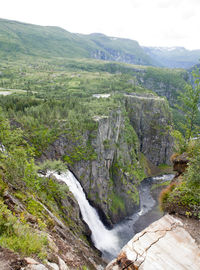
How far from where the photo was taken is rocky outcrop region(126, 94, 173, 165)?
278 ft

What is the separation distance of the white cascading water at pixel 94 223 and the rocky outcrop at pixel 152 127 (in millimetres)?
53150

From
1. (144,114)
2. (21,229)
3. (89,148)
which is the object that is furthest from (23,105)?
(144,114)

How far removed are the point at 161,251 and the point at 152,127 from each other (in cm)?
7979

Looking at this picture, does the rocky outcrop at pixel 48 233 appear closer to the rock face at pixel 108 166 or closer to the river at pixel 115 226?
the river at pixel 115 226

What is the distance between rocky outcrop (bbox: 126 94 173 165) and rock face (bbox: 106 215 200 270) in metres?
75.2

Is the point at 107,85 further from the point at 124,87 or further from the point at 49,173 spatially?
the point at 49,173

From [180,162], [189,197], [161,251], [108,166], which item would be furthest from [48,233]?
[108,166]

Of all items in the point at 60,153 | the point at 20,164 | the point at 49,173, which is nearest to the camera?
the point at 20,164

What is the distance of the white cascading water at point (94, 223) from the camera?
31875 millimetres

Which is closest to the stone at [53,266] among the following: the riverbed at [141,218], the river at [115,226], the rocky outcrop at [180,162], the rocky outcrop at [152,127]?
the rocky outcrop at [180,162]

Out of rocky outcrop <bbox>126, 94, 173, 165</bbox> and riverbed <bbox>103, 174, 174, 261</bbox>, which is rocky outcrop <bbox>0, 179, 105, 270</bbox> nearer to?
riverbed <bbox>103, 174, 174, 261</bbox>

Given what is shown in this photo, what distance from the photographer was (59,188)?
1033 inches

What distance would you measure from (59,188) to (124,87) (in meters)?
80.9

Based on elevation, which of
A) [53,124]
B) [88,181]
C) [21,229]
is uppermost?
[21,229]
